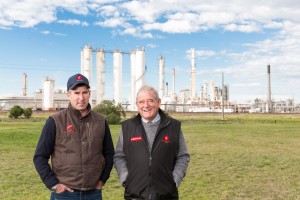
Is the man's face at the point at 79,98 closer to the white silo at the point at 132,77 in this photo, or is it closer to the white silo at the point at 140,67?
the white silo at the point at 140,67

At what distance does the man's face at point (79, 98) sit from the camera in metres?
4.04

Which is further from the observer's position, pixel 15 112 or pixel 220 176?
pixel 15 112

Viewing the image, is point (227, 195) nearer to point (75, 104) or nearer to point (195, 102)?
point (75, 104)

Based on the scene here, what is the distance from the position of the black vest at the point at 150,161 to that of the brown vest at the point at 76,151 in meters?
0.36

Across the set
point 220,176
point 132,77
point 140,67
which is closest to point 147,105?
point 220,176

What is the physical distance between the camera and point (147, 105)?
158 inches

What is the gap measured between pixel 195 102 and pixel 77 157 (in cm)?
12051

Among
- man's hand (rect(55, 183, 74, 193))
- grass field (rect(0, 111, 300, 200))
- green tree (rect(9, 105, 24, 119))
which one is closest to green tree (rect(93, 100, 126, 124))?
green tree (rect(9, 105, 24, 119))

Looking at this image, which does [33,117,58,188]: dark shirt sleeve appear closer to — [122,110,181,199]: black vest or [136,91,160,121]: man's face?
[122,110,181,199]: black vest

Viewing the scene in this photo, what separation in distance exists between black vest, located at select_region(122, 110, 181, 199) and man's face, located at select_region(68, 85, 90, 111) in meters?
0.54

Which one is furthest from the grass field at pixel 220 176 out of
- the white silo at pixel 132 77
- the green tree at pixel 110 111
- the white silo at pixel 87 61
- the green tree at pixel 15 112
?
the white silo at pixel 132 77

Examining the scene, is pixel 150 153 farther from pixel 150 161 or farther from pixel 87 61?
pixel 87 61

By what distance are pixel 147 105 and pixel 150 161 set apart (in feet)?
1.96

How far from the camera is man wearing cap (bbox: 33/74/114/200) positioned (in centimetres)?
398
